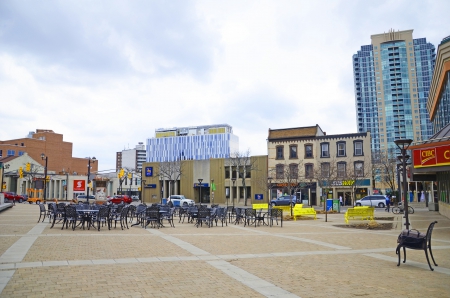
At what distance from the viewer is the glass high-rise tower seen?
141375 mm

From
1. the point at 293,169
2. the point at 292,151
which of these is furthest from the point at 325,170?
the point at 292,151

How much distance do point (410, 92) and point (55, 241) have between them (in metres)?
155

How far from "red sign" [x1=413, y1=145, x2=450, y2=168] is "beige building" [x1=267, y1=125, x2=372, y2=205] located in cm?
2885

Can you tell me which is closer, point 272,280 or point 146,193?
point 272,280

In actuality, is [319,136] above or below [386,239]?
above

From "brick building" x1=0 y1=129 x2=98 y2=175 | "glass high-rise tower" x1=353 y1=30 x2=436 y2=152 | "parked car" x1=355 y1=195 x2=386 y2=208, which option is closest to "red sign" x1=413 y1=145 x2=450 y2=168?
"parked car" x1=355 y1=195 x2=386 y2=208

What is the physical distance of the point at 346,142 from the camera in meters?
50.0

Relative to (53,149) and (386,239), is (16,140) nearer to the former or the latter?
(53,149)

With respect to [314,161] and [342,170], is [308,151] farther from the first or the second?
[342,170]

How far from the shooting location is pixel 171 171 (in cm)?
6038

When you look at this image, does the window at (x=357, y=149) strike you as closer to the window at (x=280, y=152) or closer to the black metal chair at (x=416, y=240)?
the window at (x=280, y=152)

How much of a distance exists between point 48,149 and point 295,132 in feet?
225

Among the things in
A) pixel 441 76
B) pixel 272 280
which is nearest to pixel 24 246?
pixel 272 280

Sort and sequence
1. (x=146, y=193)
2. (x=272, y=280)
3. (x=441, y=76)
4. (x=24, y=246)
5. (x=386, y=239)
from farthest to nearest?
1. (x=146, y=193)
2. (x=441, y=76)
3. (x=386, y=239)
4. (x=24, y=246)
5. (x=272, y=280)
